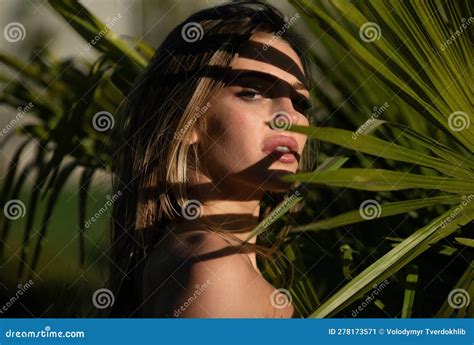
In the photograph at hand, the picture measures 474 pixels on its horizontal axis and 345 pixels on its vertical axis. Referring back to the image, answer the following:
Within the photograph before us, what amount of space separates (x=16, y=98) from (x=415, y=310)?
938mm

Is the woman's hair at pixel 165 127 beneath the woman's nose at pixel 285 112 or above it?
beneath

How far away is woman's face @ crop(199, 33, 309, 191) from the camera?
1.33m

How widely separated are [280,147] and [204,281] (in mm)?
279

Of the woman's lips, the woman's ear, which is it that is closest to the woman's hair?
the woman's ear

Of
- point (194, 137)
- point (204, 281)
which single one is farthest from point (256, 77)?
point (204, 281)

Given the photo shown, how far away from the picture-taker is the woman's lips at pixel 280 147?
4.36ft

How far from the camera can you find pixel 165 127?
53.7 inches

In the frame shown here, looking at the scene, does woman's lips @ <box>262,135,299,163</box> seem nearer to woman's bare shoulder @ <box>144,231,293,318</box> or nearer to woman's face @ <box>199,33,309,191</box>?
woman's face @ <box>199,33,309,191</box>

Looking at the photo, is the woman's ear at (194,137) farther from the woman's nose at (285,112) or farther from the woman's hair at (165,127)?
the woman's nose at (285,112)

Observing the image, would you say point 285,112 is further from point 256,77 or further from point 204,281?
point 204,281

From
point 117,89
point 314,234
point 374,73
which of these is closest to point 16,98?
point 117,89

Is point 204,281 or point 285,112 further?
point 285,112

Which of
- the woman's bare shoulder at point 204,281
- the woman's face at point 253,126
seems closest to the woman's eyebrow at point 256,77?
the woman's face at point 253,126

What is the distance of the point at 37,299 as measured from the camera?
2.48 meters
